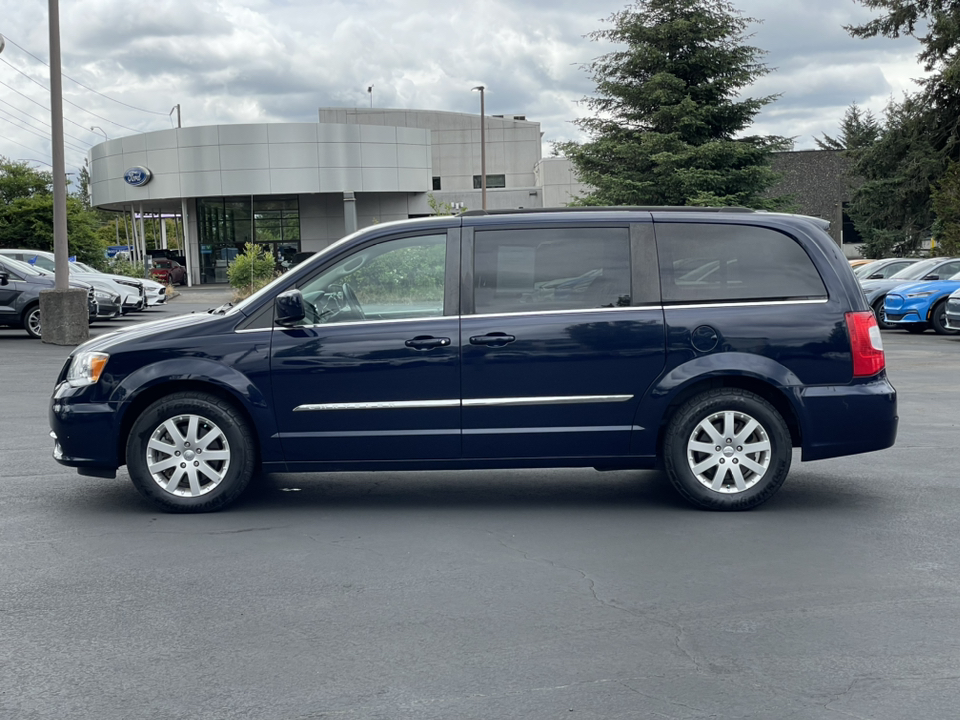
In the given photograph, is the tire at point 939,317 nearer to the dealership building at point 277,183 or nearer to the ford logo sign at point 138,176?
the dealership building at point 277,183

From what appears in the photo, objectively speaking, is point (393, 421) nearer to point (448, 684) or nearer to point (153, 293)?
point (448, 684)

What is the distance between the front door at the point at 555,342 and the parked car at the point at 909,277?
18.6 meters

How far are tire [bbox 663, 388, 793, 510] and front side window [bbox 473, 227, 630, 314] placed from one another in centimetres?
84

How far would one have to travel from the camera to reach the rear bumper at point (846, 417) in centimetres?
674

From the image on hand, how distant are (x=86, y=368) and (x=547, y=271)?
2.88 metres

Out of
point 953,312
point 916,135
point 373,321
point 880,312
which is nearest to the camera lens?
point 373,321

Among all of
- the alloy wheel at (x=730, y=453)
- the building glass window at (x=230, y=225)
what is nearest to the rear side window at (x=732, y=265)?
the alloy wheel at (x=730, y=453)

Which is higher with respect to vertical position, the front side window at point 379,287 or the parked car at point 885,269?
the parked car at point 885,269

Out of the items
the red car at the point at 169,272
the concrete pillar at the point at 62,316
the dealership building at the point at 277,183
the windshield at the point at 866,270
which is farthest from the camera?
the dealership building at the point at 277,183

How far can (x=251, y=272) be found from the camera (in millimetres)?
41250

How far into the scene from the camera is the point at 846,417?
22.2 ft

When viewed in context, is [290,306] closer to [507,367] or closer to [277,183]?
[507,367]

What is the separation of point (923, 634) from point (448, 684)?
2.00 meters

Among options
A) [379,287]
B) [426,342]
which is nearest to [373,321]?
[379,287]
